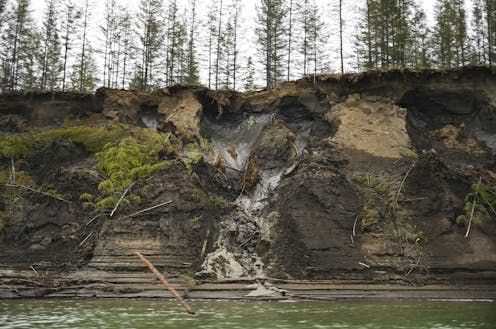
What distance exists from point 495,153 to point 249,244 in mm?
13857

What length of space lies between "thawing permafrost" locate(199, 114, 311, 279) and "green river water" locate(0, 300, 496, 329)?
303 cm

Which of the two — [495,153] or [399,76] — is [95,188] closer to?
[399,76]

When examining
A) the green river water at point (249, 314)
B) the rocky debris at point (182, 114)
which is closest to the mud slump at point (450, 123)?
the green river water at point (249, 314)

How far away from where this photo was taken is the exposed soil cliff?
15.7 metres

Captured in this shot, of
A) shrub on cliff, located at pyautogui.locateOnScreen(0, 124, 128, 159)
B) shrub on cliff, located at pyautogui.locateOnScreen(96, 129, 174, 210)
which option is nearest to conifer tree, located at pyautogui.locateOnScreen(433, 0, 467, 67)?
shrub on cliff, located at pyautogui.locateOnScreen(96, 129, 174, 210)

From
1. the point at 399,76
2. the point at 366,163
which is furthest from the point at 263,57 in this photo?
the point at 366,163

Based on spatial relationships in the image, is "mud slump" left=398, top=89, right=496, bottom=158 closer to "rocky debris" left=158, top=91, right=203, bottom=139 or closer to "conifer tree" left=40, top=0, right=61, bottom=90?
"rocky debris" left=158, top=91, right=203, bottom=139

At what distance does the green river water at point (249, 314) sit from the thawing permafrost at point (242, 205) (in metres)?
3.03

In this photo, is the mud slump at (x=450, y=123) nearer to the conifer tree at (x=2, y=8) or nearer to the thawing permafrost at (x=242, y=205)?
the thawing permafrost at (x=242, y=205)

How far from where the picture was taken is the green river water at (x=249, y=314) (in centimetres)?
898

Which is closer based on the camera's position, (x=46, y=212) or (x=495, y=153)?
(x=46, y=212)

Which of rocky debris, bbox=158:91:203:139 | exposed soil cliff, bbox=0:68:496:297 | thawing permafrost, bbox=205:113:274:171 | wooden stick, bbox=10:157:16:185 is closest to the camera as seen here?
exposed soil cliff, bbox=0:68:496:297

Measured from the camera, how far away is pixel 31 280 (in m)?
14.7

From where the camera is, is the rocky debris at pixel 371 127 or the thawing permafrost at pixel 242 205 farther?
the rocky debris at pixel 371 127
